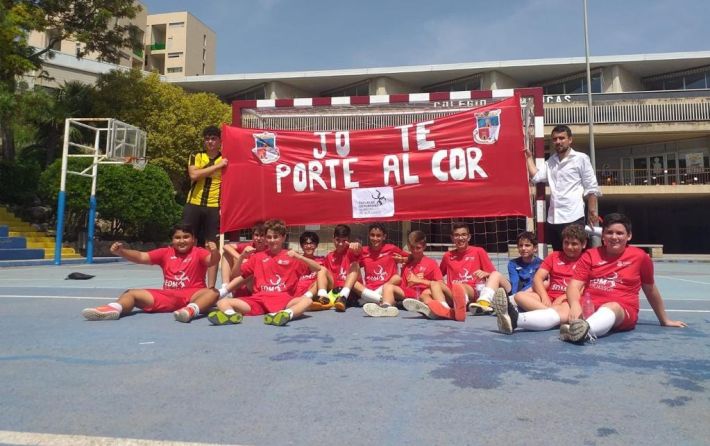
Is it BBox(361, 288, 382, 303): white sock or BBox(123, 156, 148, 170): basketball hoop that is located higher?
Result: BBox(123, 156, 148, 170): basketball hoop

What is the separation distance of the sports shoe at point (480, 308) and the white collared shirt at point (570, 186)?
1116 millimetres

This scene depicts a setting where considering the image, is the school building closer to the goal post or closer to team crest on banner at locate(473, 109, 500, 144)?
the goal post

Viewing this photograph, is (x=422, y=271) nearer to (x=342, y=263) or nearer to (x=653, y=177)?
(x=342, y=263)

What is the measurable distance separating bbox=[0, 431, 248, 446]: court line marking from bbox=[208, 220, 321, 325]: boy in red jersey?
8.03 feet

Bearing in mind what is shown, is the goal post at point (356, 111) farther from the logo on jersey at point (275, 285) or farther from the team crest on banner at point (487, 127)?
the logo on jersey at point (275, 285)

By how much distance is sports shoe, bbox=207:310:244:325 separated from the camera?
156 inches

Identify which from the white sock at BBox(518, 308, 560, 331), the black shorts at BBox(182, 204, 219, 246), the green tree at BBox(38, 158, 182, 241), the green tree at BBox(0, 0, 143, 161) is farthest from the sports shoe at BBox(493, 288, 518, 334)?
the green tree at BBox(0, 0, 143, 161)

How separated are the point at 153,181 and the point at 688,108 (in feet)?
82.1

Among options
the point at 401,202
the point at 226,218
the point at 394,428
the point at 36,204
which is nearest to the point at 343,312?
the point at 401,202

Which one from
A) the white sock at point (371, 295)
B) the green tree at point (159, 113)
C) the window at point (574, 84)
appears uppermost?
the window at point (574, 84)

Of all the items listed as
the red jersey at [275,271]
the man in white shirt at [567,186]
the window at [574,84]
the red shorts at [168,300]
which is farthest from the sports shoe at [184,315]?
the window at [574,84]

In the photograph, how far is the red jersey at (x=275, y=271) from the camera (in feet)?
15.4

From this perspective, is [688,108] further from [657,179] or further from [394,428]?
[394,428]

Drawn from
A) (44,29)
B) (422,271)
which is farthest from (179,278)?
(44,29)
